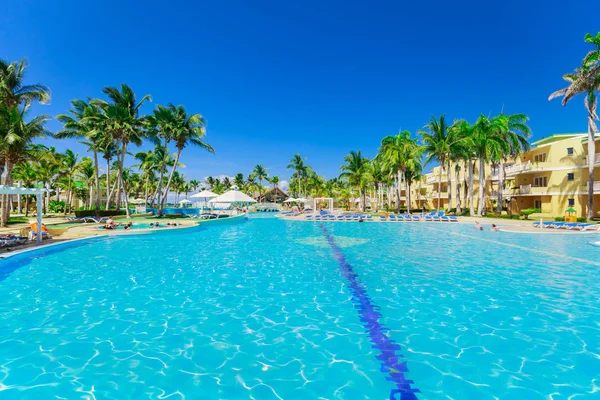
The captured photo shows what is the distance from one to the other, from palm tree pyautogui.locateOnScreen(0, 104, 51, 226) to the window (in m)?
47.4

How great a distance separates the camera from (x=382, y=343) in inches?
205

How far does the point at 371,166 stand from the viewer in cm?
4728

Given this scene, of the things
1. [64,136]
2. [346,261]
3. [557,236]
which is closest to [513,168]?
[557,236]

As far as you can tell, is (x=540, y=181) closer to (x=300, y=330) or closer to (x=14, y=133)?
(x=300, y=330)

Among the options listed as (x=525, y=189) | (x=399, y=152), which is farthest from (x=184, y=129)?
(x=525, y=189)

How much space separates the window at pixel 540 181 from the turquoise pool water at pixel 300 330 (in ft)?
90.2

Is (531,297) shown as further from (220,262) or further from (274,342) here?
(220,262)

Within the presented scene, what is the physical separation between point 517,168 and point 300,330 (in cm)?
4015

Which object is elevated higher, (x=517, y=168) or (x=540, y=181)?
(x=517, y=168)

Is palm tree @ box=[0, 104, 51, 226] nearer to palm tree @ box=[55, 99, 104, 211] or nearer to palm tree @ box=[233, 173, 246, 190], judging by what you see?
palm tree @ box=[55, 99, 104, 211]

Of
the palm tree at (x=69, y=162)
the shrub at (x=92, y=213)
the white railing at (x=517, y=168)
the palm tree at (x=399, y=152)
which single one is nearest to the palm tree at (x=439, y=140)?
the palm tree at (x=399, y=152)

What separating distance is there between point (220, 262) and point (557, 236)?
2013 centimetres

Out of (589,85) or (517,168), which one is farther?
(517,168)

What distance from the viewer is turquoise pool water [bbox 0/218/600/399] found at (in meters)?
4.05
